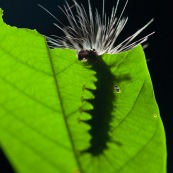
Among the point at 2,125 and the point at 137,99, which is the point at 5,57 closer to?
the point at 2,125

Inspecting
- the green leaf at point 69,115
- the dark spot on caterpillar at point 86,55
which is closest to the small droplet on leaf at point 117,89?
the green leaf at point 69,115

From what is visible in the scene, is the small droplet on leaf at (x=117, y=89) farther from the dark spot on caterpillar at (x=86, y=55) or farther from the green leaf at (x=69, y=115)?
the dark spot on caterpillar at (x=86, y=55)

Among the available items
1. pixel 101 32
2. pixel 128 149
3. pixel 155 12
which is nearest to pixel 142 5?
pixel 155 12

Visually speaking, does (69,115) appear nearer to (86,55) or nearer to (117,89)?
(117,89)

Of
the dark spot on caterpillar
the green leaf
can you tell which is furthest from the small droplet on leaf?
the dark spot on caterpillar

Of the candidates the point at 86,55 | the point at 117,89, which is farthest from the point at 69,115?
the point at 86,55

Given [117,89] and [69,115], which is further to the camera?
[117,89]

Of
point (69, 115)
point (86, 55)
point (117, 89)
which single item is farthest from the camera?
point (86, 55)

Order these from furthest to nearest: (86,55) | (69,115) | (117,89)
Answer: (86,55), (117,89), (69,115)
